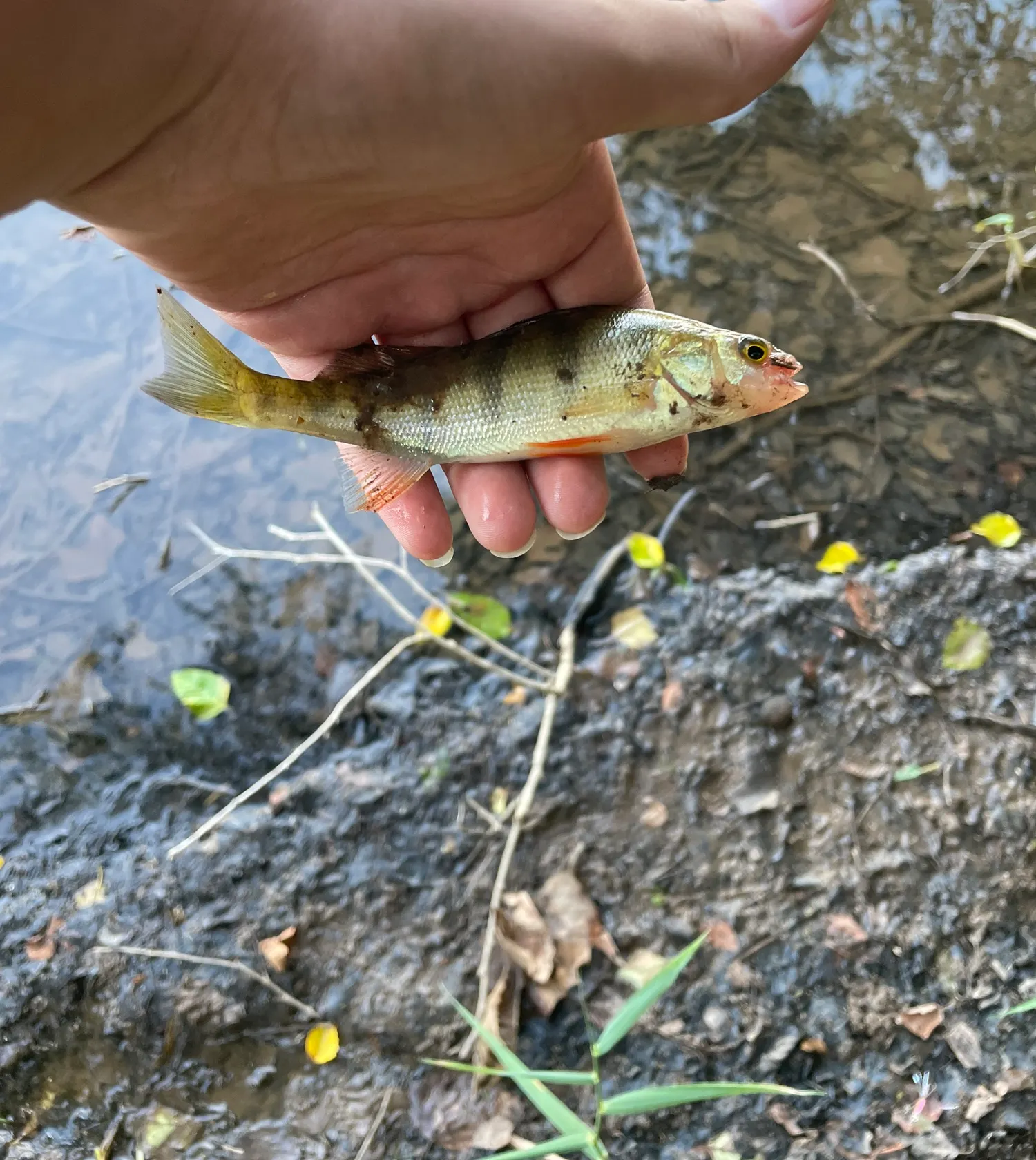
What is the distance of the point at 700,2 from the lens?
2133 mm

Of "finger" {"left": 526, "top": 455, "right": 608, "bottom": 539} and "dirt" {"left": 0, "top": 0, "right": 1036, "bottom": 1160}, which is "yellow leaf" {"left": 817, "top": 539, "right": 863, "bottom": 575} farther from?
"finger" {"left": 526, "top": 455, "right": 608, "bottom": 539}

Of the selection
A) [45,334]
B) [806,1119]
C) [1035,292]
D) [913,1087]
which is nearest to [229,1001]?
[806,1119]

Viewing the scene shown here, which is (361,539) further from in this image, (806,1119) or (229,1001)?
(806,1119)

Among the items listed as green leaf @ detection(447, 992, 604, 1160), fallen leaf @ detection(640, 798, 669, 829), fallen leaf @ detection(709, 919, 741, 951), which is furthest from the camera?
fallen leaf @ detection(640, 798, 669, 829)

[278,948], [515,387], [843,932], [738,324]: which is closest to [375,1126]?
[278,948]

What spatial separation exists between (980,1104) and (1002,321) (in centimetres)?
359

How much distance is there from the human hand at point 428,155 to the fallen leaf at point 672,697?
0.98 metres

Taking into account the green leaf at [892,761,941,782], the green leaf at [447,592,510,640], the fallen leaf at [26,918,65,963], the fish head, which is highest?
the fish head

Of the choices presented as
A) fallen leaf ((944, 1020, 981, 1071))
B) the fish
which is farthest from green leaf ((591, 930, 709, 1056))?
the fish

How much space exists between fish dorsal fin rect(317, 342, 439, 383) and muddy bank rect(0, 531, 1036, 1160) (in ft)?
5.33

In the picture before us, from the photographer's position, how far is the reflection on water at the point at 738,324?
4211 mm

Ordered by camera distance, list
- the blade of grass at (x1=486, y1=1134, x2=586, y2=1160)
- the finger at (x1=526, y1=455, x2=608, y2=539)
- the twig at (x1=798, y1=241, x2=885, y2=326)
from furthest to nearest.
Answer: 1. the twig at (x1=798, y1=241, x2=885, y2=326)
2. the finger at (x1=526, y1=455, x2=608, y2=539)
3. the blade of grass at (x1=486, y1=1134, x2=586, y2=1160)

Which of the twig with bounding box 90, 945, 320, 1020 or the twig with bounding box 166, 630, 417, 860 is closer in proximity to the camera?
the twig with bounding box 90, 945, 320, 1020

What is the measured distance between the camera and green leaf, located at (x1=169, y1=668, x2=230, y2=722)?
400cm
